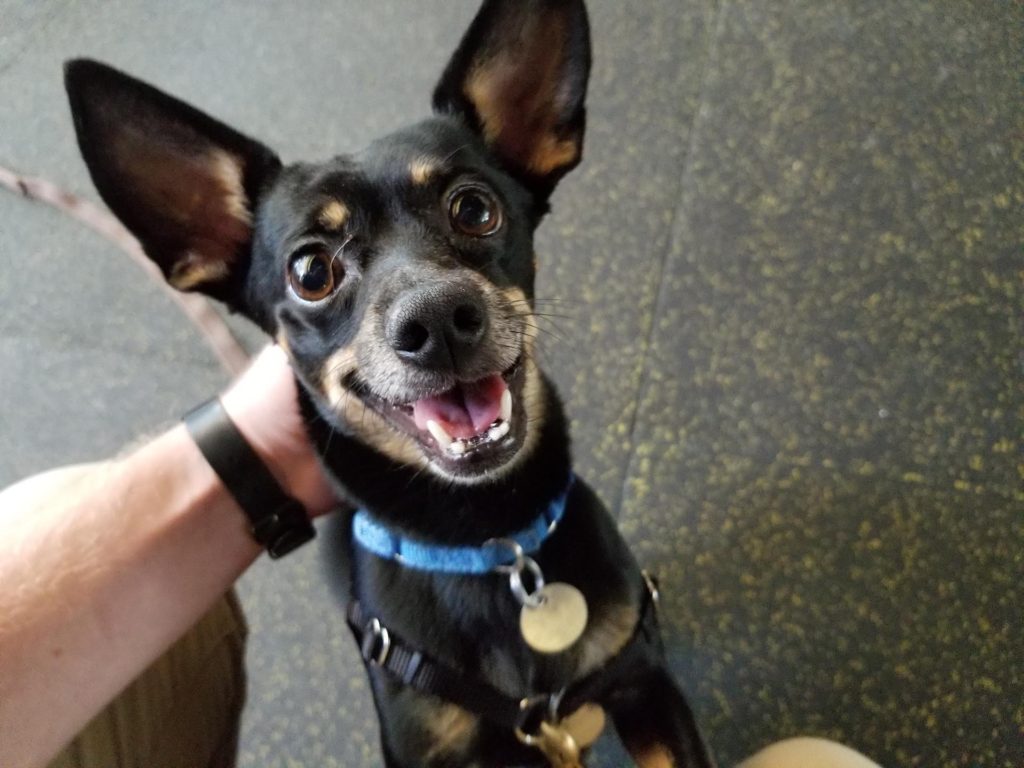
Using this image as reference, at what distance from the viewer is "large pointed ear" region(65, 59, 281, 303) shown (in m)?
1.00

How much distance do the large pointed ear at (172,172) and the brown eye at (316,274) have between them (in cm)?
15

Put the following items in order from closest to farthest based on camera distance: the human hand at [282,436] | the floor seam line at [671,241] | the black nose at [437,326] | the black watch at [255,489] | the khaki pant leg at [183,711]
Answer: the black nose at [437,326], the khaki pant leg at [183,711], the black watch at [255,489], the human hand at [282,436], the floor seam line at [671,241]

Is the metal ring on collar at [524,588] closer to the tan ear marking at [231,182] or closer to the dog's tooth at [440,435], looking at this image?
the dog's tooth at [440,435]

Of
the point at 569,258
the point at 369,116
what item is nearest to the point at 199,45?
the point at 369,116

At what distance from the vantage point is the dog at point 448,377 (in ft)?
3.45

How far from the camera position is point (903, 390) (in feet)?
5.71

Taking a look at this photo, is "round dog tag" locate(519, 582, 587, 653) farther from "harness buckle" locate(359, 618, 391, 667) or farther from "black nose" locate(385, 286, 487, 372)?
"black nose" locate(385, 286, 487, 372)

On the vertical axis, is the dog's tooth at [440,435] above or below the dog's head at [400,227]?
below

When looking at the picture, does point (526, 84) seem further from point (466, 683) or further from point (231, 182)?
point (466, 683)

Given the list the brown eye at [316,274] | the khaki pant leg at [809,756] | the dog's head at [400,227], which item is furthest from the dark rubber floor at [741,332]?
the brown eye at [316,274]

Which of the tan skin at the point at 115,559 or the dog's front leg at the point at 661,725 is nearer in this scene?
the tan skin at the point at 115,559

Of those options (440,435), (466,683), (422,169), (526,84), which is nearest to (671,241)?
(526,84)

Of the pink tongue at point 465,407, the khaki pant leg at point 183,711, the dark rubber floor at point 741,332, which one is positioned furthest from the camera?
the dark rubber floor at point 741,332

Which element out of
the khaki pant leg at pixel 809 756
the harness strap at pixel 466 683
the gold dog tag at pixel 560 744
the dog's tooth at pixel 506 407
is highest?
the dog's tooth at pixel 506 407
